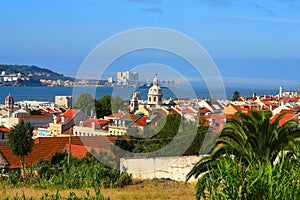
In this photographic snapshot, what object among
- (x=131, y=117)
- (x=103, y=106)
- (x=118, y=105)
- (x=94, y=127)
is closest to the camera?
(x=118, y=105)

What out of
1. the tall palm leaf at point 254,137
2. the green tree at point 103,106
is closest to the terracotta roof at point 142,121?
the green tree at point 103,106

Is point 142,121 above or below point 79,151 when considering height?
above

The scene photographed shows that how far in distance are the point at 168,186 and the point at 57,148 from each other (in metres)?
16.6

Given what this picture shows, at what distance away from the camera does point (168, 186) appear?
15.6 metres

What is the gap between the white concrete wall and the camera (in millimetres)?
17500

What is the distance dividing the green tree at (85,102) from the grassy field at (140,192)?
815cm

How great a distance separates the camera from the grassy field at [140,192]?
13.7 metres

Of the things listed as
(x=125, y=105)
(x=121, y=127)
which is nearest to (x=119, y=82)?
(x=125, y=105)

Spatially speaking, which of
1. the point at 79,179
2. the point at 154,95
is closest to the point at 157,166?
the point at 79,179

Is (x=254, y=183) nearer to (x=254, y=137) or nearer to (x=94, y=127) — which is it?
(x=254, y=137)

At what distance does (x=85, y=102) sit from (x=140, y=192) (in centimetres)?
1326

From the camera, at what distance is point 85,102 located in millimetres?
27156

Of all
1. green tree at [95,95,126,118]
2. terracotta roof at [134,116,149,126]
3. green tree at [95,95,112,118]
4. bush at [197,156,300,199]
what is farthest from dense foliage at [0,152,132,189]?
green tree at [95,95,112,118]

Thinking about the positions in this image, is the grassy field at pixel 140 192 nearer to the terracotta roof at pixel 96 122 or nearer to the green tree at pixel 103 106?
the green tree at pixel 103 106
